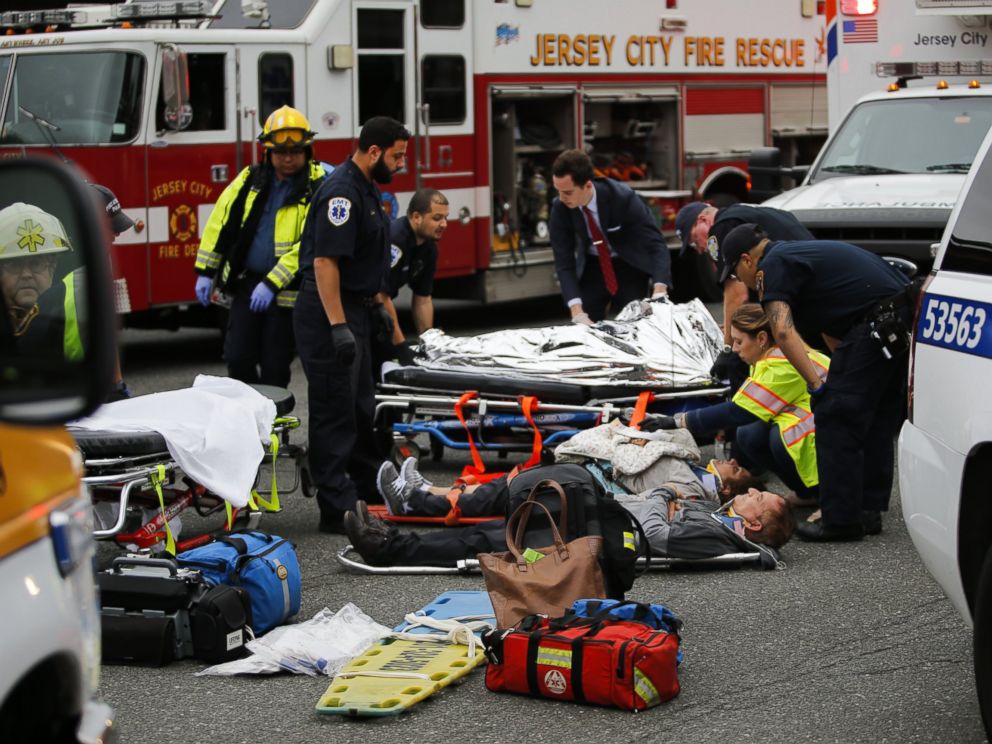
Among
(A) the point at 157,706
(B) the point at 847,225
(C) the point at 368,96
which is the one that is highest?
(C) the point at 368,96

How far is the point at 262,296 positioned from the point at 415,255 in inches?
51.5

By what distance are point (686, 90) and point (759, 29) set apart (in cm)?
134

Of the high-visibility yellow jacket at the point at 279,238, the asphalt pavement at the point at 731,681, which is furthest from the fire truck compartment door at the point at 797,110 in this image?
the asphalt pavement at the point at 731,681

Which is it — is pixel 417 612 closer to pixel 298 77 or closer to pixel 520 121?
pixel 298 77

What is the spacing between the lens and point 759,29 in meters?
16.6

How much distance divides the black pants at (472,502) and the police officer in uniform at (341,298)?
0.34 metres

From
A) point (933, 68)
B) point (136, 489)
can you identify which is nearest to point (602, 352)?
point (136, 489)

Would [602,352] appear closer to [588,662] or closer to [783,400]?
[783,400]

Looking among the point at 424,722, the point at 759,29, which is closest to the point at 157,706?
the point at 424,722

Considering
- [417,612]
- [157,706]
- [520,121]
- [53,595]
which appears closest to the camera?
[53,595]

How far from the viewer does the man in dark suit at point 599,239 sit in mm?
10562

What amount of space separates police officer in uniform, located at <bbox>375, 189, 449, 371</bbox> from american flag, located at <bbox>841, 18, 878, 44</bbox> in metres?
4.39

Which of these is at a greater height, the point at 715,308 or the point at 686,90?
the point at 686,90

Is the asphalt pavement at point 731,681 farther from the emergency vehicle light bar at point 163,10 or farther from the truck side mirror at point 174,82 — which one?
the emergency vehicle light bar at point 163,10
